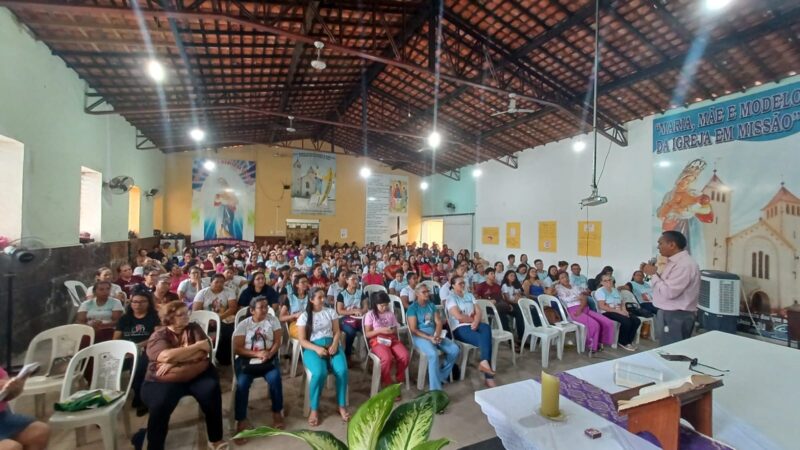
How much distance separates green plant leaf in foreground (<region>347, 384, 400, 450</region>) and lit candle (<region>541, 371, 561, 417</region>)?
0.77 meters

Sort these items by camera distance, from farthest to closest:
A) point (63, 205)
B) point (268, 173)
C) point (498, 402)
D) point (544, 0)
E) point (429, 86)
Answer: point (268, 173) → point (429, 86) → point (63, 205) → point (544, 0) → point (498, 402)

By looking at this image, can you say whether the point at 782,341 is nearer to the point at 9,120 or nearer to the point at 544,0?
the point at 544,0

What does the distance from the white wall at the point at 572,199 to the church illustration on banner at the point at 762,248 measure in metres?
1.07

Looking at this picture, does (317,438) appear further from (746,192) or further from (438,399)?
(746,192)

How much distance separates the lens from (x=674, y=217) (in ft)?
20.7

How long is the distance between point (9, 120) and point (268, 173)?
29.2 feet

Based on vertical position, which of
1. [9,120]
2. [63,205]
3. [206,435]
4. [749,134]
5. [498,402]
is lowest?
[206,435]

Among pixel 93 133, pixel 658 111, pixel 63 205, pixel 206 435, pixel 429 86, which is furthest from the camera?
pixel 429 86

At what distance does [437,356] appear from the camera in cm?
329

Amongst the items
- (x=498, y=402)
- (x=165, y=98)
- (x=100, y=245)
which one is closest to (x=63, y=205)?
(x=100, y=245)

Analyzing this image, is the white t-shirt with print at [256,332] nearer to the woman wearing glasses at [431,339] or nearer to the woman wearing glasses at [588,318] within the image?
the woman wearing glasses at [431,339]

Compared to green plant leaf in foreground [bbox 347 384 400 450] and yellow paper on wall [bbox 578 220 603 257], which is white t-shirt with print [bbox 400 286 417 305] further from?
yellow paper on wall [bbox 578 220 603 257]

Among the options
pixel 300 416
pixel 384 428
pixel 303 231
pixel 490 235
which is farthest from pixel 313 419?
pixel 303 231

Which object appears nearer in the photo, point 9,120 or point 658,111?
point 9,120
